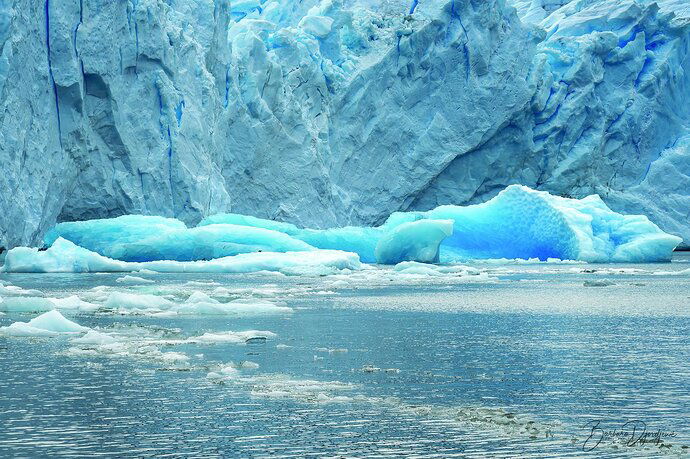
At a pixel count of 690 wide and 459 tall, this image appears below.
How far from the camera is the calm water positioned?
13.1ft

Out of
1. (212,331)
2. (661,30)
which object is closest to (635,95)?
(661,30)

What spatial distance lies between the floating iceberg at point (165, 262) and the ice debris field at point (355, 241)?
0.02 metres

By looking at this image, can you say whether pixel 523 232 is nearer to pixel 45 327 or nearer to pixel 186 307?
pixel 186 307

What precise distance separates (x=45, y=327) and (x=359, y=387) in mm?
3198

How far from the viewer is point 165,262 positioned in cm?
1702

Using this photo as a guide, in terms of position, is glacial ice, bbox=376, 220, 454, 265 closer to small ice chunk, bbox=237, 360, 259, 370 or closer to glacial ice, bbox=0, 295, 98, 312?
glacial ice, bbox=0, 295, 98, 312

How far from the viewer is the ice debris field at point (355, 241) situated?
17.0 m

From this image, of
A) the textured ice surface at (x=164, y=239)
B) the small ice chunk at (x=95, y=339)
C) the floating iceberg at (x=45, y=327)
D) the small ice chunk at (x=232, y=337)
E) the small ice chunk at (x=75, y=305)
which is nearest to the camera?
the small ice chunk at (x=95, y=339)

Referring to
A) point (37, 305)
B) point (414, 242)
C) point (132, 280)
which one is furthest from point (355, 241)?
point (37, 305)

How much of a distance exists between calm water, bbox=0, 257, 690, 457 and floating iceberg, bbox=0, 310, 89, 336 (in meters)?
0.21

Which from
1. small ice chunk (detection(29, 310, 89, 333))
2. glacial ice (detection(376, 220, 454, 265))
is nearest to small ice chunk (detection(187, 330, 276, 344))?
small ice chunk (detection(29, 310, 89, 333))

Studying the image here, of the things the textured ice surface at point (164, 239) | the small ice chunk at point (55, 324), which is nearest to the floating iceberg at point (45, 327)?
the small ice chunk at point (55, 324)

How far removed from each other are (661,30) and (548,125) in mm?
4722

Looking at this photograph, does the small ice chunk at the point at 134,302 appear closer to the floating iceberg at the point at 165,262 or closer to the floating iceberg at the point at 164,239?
the floating iceberg at the point at 165,262
